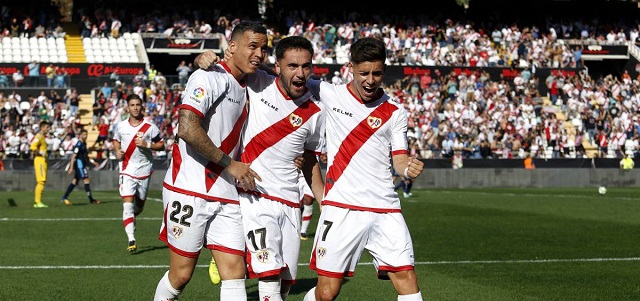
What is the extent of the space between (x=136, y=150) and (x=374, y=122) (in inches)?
379

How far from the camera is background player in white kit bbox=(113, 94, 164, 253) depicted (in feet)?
54.4

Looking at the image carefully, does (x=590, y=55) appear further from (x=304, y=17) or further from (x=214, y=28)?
(x=214, y=28)

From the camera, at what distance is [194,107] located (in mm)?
7766

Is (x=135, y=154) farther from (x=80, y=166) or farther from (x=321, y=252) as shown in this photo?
(x=80, y=166)

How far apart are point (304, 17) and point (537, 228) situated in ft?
118

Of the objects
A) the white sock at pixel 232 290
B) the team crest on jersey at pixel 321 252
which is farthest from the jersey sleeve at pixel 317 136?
the white sock at pixel 232 290

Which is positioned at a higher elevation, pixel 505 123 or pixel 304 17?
pixel 304 17

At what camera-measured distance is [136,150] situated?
1705 cm

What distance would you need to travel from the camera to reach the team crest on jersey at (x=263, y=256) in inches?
311

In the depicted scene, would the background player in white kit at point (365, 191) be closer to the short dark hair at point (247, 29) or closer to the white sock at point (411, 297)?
the white sock at point (411, 297)

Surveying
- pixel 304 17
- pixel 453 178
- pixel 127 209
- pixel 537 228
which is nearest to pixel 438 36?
pixel 304 17

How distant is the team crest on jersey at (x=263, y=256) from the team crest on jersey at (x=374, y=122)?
134cm

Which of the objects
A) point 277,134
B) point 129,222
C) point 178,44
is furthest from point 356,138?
point 178,44

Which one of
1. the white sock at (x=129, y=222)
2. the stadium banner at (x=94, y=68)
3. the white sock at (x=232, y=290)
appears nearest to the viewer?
the white sock at (x=232, y=290)
